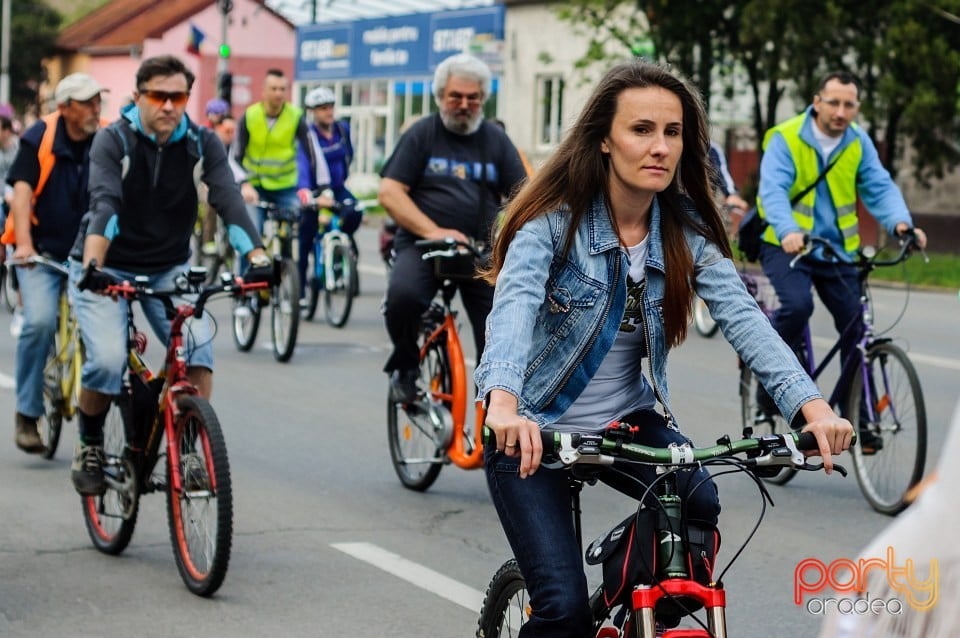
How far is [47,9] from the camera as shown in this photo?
280 ft

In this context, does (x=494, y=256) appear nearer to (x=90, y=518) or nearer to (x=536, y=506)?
(x=536, y=506)

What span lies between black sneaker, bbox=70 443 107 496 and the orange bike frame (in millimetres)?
1635

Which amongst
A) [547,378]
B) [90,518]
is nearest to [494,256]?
[547,378]

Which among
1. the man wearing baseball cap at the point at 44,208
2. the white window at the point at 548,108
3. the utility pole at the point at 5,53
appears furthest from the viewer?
the utility pole at the point at 5,53

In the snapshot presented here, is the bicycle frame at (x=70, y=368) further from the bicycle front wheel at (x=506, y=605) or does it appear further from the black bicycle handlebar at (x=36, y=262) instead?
the bicycle front wheel at (x=506, y=605)

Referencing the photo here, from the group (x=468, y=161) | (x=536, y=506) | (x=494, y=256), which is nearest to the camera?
(x=536, y=506)

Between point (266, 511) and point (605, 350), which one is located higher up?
point (605, 350)

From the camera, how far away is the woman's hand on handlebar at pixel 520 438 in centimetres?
328

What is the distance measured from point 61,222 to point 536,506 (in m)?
5.25

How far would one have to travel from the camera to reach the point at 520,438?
3287 millimetres

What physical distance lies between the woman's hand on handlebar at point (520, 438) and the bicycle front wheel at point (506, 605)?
707mm

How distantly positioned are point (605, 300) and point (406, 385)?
4196mm

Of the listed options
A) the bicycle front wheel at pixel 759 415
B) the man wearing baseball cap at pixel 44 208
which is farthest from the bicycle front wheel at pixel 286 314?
the bicycle front wheel at pixel 759 415

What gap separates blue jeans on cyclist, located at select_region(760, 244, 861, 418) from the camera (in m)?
7.89
